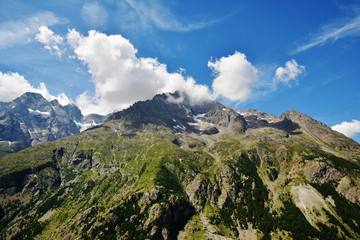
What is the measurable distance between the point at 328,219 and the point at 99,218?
244129 millimetres

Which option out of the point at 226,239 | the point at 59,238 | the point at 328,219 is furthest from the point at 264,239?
the point at 59,238

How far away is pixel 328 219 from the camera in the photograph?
194 metres

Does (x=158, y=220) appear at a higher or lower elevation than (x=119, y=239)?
higher

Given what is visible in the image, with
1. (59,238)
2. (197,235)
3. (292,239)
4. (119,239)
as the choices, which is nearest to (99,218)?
(119,239)

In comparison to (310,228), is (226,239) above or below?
below

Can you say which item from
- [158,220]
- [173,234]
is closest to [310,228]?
[173,234]

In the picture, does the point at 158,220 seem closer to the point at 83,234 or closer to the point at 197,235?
the point at 197,235

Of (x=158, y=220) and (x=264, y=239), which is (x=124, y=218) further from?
(x=264, y=239)

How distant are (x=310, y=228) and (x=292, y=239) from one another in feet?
76.9

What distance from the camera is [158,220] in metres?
196

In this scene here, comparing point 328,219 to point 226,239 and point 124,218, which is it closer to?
point 226,239

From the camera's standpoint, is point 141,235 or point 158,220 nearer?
point 141,235

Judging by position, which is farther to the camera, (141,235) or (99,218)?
(99,218)

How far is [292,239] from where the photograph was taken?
611 ft
